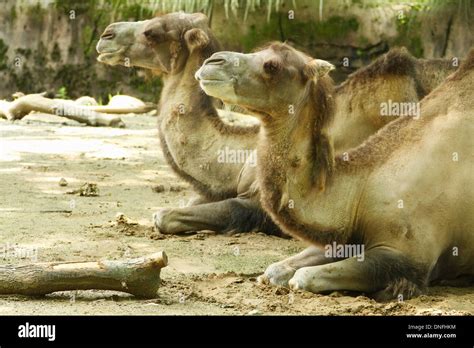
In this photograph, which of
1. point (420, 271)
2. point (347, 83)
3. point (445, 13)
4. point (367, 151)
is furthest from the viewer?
point (445, 13)

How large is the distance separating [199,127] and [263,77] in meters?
2.23

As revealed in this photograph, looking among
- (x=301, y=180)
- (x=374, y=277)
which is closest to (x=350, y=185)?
(x=301, y=180)

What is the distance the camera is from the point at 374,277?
17.1 ft

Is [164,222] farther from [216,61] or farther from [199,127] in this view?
[216,61]

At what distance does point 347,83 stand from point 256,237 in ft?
3.92

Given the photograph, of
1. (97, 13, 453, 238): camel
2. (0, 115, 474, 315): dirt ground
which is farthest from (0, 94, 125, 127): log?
(97, 13, 453, 238): camel

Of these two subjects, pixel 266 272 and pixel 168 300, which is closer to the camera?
pixel 168 300

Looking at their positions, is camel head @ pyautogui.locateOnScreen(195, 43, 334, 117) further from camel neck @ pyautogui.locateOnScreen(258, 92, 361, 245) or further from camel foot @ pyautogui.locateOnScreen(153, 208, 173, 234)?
camel foot @ pyautogui.locateOnScreen(153, 208, 173, 234)

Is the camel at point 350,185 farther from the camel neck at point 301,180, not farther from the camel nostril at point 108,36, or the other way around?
the camel nostril at point 108,36

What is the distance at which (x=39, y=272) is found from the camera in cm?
489

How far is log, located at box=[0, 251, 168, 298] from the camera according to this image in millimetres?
4871

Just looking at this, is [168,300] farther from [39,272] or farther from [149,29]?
[149,29]

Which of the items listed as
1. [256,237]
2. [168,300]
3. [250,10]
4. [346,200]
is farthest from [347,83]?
[250,10]

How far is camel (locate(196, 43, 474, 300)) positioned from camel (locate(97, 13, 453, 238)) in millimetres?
1335
